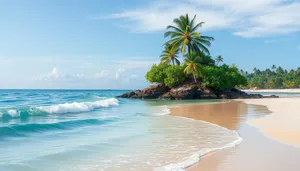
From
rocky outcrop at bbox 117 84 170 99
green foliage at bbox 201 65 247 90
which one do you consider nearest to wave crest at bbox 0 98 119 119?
rocky outcrop at bbox 117 84 170 99

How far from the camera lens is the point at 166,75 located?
4266 centimetres

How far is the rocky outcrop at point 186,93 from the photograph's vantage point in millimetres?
40388

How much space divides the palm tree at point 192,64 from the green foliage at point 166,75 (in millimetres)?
1484

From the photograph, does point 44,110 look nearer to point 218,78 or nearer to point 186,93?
point 186,93

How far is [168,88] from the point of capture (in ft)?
147

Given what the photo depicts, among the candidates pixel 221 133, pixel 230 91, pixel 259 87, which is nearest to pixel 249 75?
pixel 259 87

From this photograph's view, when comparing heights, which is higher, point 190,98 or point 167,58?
point 167,58

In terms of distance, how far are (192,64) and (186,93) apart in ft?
13.7

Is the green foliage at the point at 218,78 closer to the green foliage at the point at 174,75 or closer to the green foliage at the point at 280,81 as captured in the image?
the green foliage at the point at 174,75

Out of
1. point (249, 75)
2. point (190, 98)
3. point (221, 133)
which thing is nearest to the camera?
point (221, 133)

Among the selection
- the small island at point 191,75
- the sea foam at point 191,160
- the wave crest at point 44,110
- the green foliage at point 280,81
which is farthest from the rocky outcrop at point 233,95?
the green foliage at point 280,81

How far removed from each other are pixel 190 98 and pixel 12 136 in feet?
107

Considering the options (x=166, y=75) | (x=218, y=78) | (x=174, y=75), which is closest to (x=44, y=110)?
(x=174, y=75)

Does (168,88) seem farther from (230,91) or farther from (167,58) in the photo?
(230,91)
